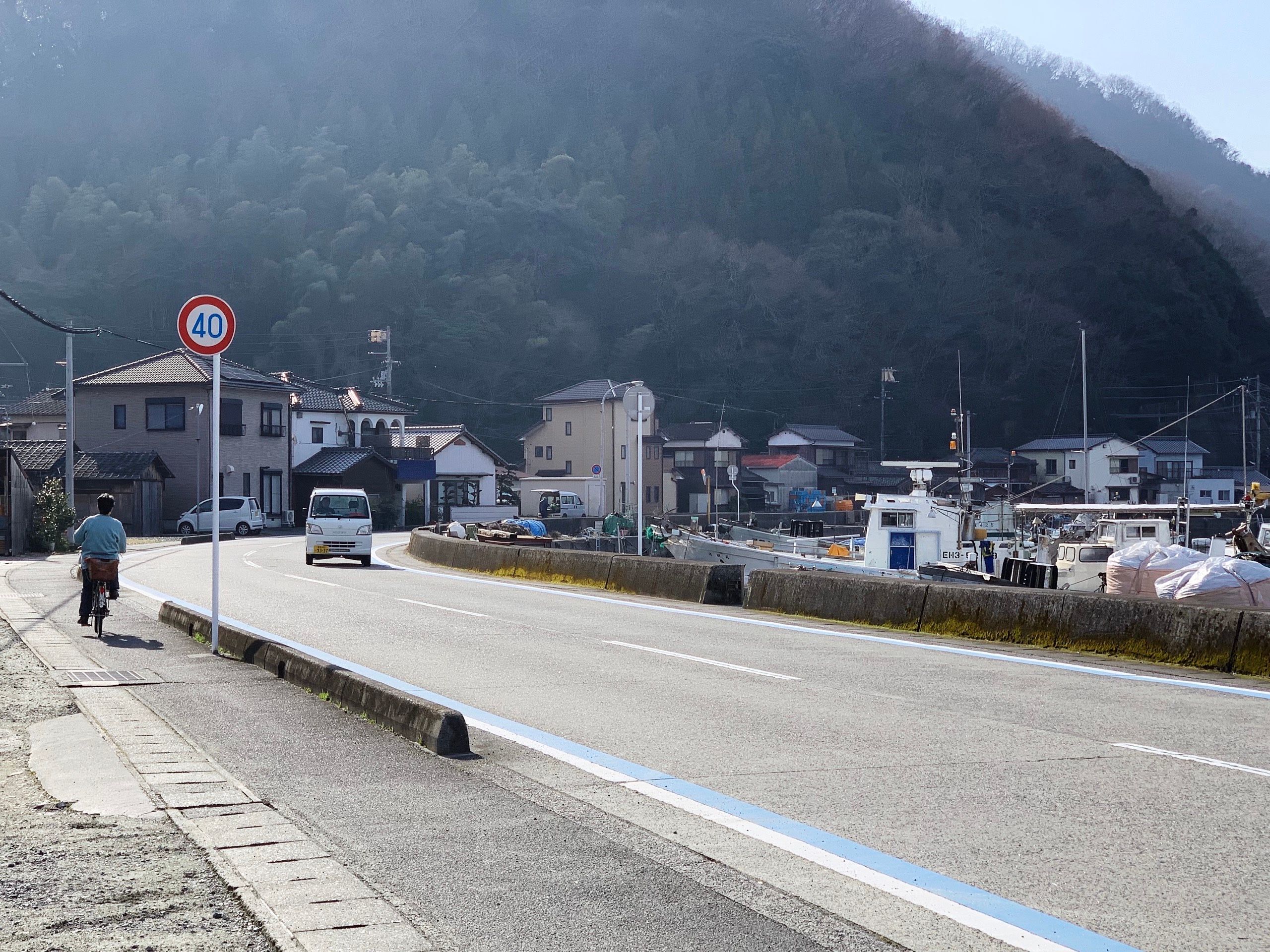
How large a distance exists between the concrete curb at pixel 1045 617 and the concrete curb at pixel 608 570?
1.17 m

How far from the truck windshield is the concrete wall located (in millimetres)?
28160

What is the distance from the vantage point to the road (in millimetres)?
4559

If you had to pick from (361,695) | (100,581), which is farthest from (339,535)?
(361,695)

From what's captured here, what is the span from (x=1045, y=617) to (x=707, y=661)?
3.73 meters

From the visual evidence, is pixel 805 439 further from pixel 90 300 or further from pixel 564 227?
pixel 90 300

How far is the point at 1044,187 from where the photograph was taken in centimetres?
13950

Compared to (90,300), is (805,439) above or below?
below

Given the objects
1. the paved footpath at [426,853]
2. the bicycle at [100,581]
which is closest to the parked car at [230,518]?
the bicycle at [100,581]

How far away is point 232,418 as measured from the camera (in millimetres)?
58219

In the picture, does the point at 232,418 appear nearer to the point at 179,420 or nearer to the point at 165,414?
the point at 179,420

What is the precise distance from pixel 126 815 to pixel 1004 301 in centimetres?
12033

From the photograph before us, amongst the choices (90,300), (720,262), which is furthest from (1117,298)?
(90,300)

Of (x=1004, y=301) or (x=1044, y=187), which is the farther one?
(x=1044, y=187)

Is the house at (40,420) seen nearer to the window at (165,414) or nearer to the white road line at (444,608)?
the window at (165,414)
